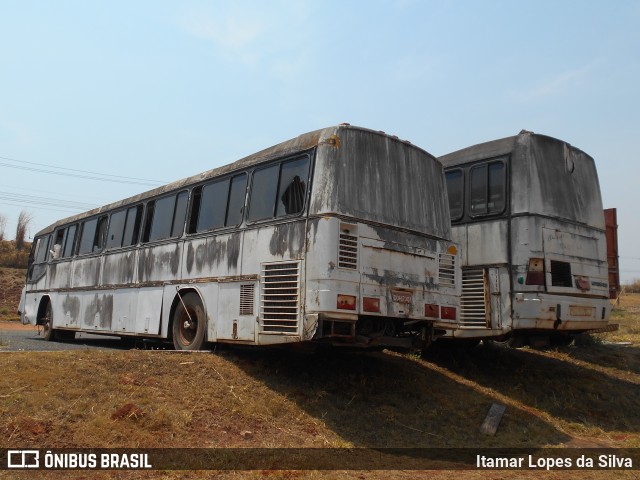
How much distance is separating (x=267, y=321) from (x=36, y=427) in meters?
2.92

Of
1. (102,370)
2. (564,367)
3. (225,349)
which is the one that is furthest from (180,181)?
(564,367)

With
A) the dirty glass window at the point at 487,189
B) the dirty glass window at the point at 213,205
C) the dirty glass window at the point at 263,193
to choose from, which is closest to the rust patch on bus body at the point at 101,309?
the dirty glass window at the point at 213,205

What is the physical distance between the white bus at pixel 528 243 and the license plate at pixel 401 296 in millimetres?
2467

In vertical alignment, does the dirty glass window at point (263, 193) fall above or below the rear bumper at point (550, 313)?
above

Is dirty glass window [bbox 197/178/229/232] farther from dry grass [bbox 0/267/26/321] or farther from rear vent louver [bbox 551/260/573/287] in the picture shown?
dry grass [bbox 0/267/26/321]

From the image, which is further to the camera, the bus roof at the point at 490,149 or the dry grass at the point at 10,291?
the dry grass at the point at 10,291

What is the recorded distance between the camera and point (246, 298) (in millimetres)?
8312

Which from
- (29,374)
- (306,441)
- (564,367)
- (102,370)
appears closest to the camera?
(306,441)

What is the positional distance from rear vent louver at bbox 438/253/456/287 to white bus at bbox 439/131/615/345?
1443mm

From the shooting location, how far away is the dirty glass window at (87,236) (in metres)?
13.9

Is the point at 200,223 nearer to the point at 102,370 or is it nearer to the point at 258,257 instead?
the point at 258,257

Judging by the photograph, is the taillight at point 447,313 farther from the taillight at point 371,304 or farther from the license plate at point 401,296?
the taillight at point 371,304

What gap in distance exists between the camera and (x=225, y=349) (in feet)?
31.3

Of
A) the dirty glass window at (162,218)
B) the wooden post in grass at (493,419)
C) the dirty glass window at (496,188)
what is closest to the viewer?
the wooden post in grass at (493,419)
